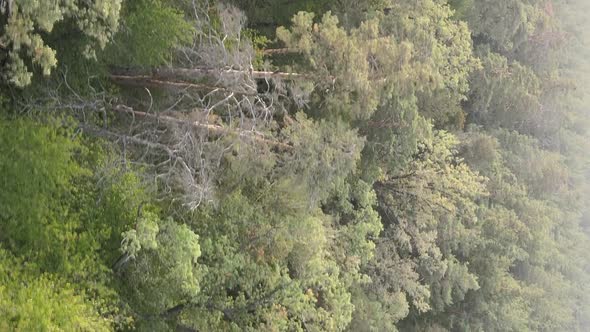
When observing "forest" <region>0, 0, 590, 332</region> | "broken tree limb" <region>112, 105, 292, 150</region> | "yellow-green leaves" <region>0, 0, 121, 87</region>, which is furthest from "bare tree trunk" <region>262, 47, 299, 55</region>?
"yellow-green leaves" <region>0, 0, 121, 87</region>

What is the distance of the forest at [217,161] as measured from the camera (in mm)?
10805

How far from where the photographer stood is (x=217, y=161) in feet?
39.6

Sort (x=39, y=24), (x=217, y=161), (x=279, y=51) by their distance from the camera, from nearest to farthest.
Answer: (x=39, y=24), (x=217, y=161), (x=279, y=51)

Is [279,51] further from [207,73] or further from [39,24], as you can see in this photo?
[39,24]

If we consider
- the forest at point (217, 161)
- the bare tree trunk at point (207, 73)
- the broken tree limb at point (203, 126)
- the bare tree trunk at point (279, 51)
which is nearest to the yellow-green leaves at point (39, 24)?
the forest at point (217, 161)

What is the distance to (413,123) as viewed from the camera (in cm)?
1591

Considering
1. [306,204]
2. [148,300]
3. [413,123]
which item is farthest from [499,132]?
[148,300]

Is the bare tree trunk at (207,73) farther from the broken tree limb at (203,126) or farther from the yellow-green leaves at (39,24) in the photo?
the yellow-green leaves at (39,24)

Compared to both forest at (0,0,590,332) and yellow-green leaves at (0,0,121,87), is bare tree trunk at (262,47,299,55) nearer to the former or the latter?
forest at (0,0,590,332)

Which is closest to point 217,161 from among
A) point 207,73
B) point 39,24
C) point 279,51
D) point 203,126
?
point 203,126

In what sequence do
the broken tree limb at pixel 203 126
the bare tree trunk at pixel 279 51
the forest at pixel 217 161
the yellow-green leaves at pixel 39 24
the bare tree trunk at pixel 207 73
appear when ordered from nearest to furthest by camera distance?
A: 1. the yellow-green leaves at pixel 39 24
2. the forest at pixel 217 161
3. the bare tree trunk at pixel 207 73
4. the broken tree limb at pixel 203 126
5. the bare tree trunk at pixel 279 51

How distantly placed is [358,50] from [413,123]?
4.37m

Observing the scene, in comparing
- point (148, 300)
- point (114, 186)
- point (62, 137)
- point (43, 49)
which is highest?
point (43, 49)

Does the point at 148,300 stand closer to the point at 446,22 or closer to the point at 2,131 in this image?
the point at 2,131
